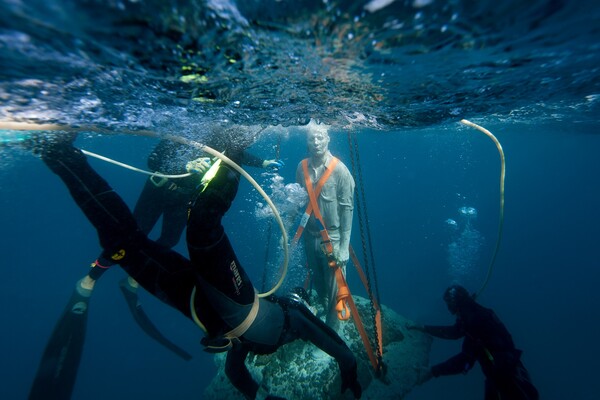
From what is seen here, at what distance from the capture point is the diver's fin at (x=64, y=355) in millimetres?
4492

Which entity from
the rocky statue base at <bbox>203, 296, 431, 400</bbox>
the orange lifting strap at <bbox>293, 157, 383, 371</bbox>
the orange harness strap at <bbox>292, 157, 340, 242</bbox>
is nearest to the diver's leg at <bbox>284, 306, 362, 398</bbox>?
the orange lifting strap at <bbox>293, 157, 383, 371</bbox>

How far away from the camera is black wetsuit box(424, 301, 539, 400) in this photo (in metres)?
4.84

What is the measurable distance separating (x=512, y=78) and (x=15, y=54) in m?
6.27

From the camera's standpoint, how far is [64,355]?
4.74m

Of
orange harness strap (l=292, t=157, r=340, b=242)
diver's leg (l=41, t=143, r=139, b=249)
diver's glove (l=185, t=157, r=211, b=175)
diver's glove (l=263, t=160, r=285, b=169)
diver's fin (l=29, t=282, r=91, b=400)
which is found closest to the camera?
diver's leg (l=41, t=143, r=139, b=249)

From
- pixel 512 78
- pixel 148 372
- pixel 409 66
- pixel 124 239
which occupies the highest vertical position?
pixel 409 66

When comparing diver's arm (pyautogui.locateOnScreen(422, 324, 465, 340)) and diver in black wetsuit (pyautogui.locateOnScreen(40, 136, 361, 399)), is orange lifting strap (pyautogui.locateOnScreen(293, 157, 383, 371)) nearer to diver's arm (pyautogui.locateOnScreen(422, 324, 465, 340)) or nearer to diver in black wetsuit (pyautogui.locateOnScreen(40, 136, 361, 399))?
diver's arm (pyautogui.locateOnScreen(422, 324, 465, 340))

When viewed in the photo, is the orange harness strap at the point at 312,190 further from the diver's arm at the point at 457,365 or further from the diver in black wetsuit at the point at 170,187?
the diver's arm at the point at 457,365

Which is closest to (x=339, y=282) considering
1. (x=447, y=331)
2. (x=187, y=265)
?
(x=447, y=331)

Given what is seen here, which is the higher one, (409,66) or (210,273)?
(409,66)

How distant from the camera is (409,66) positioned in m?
3.53

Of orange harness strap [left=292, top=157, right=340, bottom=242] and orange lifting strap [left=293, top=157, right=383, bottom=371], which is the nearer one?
orange lifting strap [left=293, top=157, right=383, bottom=371]

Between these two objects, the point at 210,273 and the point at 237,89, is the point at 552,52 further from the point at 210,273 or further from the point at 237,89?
the point at 210,273

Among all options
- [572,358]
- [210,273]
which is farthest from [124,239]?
[572,358]
